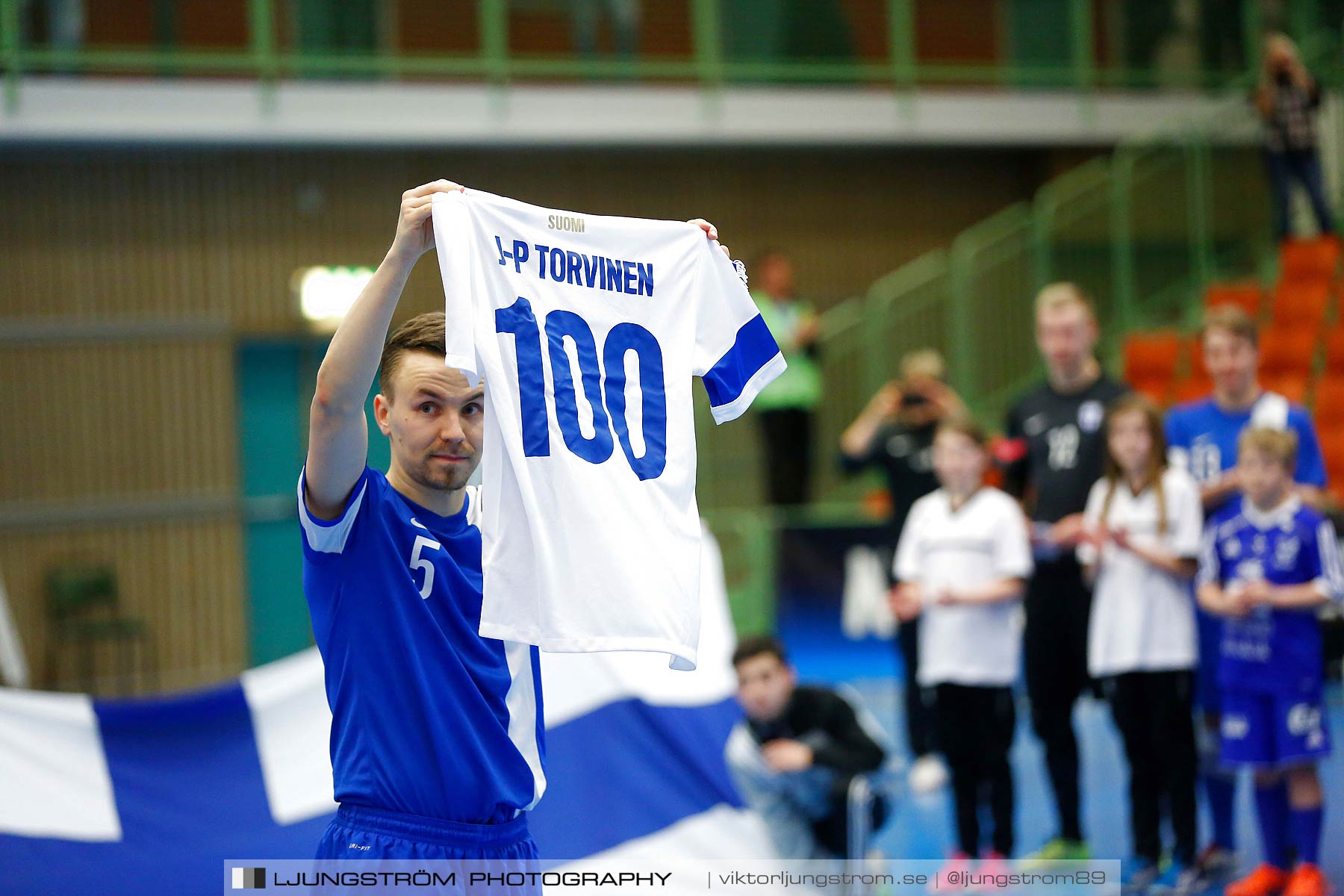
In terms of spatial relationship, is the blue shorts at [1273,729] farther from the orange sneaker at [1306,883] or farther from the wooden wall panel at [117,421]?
the wooden wall panel at [117,421]

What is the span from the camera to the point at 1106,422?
5.96 metres

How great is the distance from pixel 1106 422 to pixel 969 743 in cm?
148

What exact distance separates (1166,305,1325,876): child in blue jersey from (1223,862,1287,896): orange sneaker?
27 cm

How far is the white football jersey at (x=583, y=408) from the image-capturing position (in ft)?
9.05

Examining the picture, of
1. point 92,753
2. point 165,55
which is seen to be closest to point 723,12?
point 165,55

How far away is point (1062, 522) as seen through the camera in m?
6.07

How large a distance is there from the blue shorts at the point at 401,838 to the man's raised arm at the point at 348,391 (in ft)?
1.86

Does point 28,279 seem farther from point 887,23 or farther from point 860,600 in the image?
point 887,23

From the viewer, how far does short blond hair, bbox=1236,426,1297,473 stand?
17.3 feet

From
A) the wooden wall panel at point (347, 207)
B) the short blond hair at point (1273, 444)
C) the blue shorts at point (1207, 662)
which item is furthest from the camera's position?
the wooden wall panel at point (347, 207)

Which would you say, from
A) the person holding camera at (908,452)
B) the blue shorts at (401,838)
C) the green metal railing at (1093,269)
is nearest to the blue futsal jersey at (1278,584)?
the person holding camera at (908,452)

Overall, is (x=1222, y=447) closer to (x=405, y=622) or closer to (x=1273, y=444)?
(x=1273, y=444)

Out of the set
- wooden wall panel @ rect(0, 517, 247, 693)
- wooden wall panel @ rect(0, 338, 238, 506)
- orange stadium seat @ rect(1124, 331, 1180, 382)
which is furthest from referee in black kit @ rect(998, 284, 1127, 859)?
wooden wall panel @ rect(0, 338, 238, 506)

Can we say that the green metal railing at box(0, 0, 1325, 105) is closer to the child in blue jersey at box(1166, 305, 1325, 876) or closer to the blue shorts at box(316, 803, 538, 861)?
the child in blue jersey at box(1166, 305, 1325, 876)
